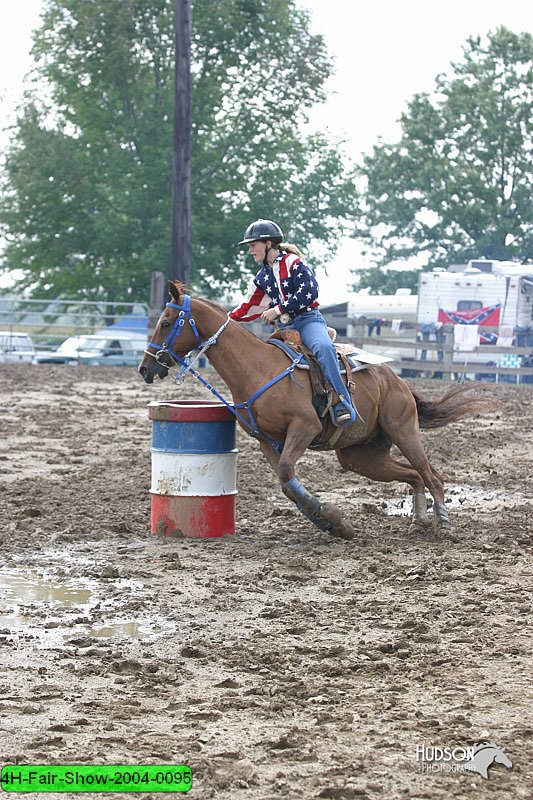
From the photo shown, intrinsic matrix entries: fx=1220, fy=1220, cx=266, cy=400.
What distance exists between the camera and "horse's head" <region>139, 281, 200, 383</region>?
8.88 m

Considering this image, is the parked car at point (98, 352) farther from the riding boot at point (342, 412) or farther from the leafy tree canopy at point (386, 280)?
the leafy tree canopy at point (386, 280)

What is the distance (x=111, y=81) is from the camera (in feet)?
122

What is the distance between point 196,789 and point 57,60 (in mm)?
36043

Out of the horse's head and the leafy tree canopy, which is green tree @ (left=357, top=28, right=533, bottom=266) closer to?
the leafy tree canopy

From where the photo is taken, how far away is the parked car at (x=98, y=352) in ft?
96.5

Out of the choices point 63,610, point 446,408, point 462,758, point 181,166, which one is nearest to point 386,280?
point 181,166

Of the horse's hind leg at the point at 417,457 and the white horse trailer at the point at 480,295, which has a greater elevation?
the white horse trailer at the point at 480,295

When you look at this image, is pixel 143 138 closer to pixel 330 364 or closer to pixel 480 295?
pixel 480 295

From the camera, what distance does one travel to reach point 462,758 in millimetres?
4293

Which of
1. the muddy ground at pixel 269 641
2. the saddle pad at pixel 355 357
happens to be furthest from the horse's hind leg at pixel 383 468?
the saddle pad at pixel 355 357

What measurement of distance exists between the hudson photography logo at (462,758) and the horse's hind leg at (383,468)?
4.78 meters

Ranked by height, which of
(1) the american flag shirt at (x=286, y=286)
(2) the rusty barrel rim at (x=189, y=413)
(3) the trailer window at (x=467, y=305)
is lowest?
(2) the rusty barrel rim at (x=189, y=413)

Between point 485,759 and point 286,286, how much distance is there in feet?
16.6

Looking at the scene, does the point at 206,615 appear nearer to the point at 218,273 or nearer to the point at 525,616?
the point at 525,616
